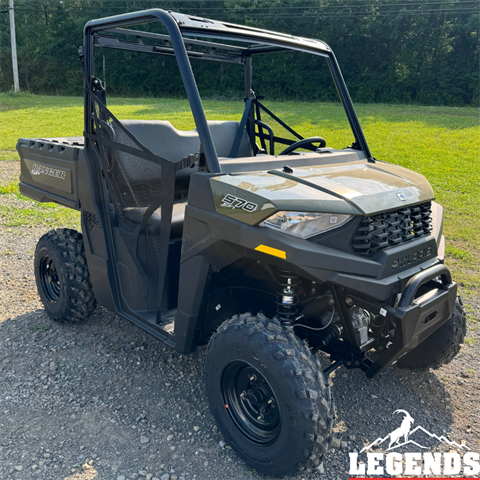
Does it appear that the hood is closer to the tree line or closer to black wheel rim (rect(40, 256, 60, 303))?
black wheel rim (rect(40, 256, 60, 303))

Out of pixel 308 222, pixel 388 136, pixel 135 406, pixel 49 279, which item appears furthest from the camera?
pixel 388 136

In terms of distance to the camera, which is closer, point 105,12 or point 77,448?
point 77,448

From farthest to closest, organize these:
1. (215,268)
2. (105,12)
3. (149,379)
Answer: (105,12) < (149,379) < (215,268)

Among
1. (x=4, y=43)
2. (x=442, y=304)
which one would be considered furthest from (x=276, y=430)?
(x=4, y=43)

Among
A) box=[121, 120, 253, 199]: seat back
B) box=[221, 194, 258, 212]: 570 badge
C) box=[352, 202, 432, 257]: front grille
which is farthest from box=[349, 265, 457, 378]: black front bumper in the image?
box=[121, 120, 253, 199]: seat back

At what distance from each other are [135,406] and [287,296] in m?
1.31

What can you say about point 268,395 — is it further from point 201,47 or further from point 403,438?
point 201,47

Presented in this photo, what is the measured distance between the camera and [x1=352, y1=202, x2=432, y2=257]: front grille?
2209 millimetres

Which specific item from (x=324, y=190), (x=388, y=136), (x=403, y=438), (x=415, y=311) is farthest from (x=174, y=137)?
(x=388, y=136)

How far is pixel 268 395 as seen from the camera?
2.40 meters

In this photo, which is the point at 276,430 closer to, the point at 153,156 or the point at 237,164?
the point at 237,164

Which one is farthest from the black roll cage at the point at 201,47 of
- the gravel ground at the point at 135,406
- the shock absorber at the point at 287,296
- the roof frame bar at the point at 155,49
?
Answer: the gravel ground at the point at 135,406

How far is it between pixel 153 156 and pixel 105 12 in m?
41.7

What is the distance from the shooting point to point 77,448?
8.56 ft
